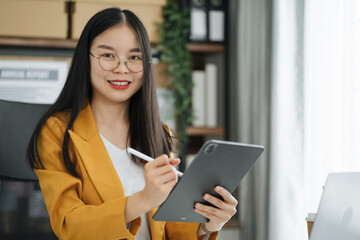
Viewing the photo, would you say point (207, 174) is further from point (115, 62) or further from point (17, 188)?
point (17, 188)

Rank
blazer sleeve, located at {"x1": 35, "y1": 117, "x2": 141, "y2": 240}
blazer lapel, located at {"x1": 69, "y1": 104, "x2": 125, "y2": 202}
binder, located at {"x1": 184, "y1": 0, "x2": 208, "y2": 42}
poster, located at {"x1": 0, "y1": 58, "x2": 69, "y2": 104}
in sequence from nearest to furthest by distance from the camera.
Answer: blazer sleeve, located at {"x1": 35, "y1": 117, "x2": 141, "y2": 240} → blazer lapel, located at {"x1": 69, "y1": 104, "x2": 125, "y2": 202} → poster, located at {"x1": 0, "y1": 58, "x2": 69, "y2": 104} → binder, located at {"x1": 184, "y1": 0, "x2": 208, "y2": 42}

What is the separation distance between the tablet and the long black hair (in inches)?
11.7

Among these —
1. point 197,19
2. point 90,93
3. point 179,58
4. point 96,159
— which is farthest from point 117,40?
point 197,19

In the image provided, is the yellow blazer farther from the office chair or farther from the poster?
the poster

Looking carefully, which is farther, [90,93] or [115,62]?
[90,93]

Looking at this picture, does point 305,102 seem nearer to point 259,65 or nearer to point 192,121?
point 259,65

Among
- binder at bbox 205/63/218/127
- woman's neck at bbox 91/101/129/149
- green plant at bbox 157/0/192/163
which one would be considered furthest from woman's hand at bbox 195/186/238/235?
binder at bbox 205/63/218/127

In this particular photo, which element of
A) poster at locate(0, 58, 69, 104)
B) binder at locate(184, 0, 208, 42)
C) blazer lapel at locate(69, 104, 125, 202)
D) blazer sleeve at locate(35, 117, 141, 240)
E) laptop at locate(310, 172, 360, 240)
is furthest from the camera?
binder at locate(184, 0, 208, 42)

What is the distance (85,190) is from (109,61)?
0.35 m

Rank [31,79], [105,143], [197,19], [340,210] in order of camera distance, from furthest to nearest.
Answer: [197,19] < [31,79] < [105,143] < [340,210]

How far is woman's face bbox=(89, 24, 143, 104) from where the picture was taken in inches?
48.3

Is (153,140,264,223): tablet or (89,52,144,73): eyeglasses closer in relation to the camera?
(153,140,264,223): tablet

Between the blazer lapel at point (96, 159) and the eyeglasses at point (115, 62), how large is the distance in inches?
6.6

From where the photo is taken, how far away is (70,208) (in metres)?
1.10
